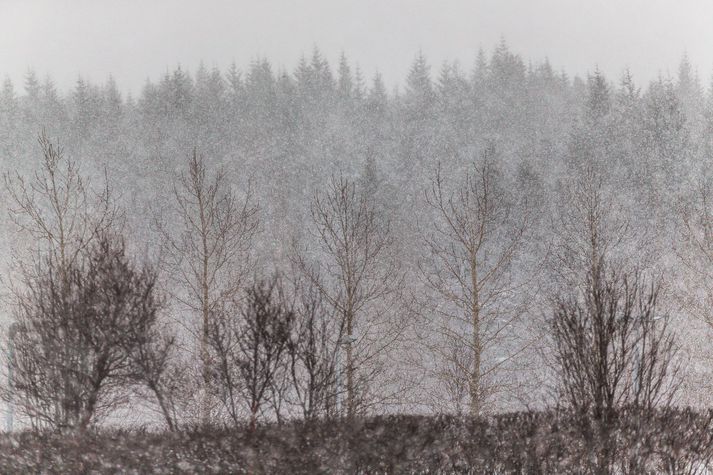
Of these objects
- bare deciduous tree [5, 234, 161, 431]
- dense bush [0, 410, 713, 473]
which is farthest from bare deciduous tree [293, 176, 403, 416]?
bare deciduous tree [5, 234, 161, 431]

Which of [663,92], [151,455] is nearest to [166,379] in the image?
[151,455]

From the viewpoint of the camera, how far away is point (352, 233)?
1664cm

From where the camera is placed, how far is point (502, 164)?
41844 mm

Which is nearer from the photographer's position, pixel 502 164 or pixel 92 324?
pixel 92 324

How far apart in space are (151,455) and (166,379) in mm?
4436

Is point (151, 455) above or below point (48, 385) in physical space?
below

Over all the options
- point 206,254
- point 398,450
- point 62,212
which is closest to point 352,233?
point 206,254

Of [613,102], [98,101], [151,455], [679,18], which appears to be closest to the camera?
[151,455]

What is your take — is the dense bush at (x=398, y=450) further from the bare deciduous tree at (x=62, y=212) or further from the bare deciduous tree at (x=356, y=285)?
the bare deciduous tree at (x=62, y=212)

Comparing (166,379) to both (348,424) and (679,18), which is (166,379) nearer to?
(348,424)

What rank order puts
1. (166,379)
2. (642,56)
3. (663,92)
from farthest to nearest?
(663,92)
(642,56)
(166,379)

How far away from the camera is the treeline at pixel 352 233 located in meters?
12.3

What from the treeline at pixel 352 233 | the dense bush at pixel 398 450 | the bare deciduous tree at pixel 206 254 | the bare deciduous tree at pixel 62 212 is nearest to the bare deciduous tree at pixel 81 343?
the treeline at pixel 352 233

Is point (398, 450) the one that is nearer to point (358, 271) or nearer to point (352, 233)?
point (352, 233)
